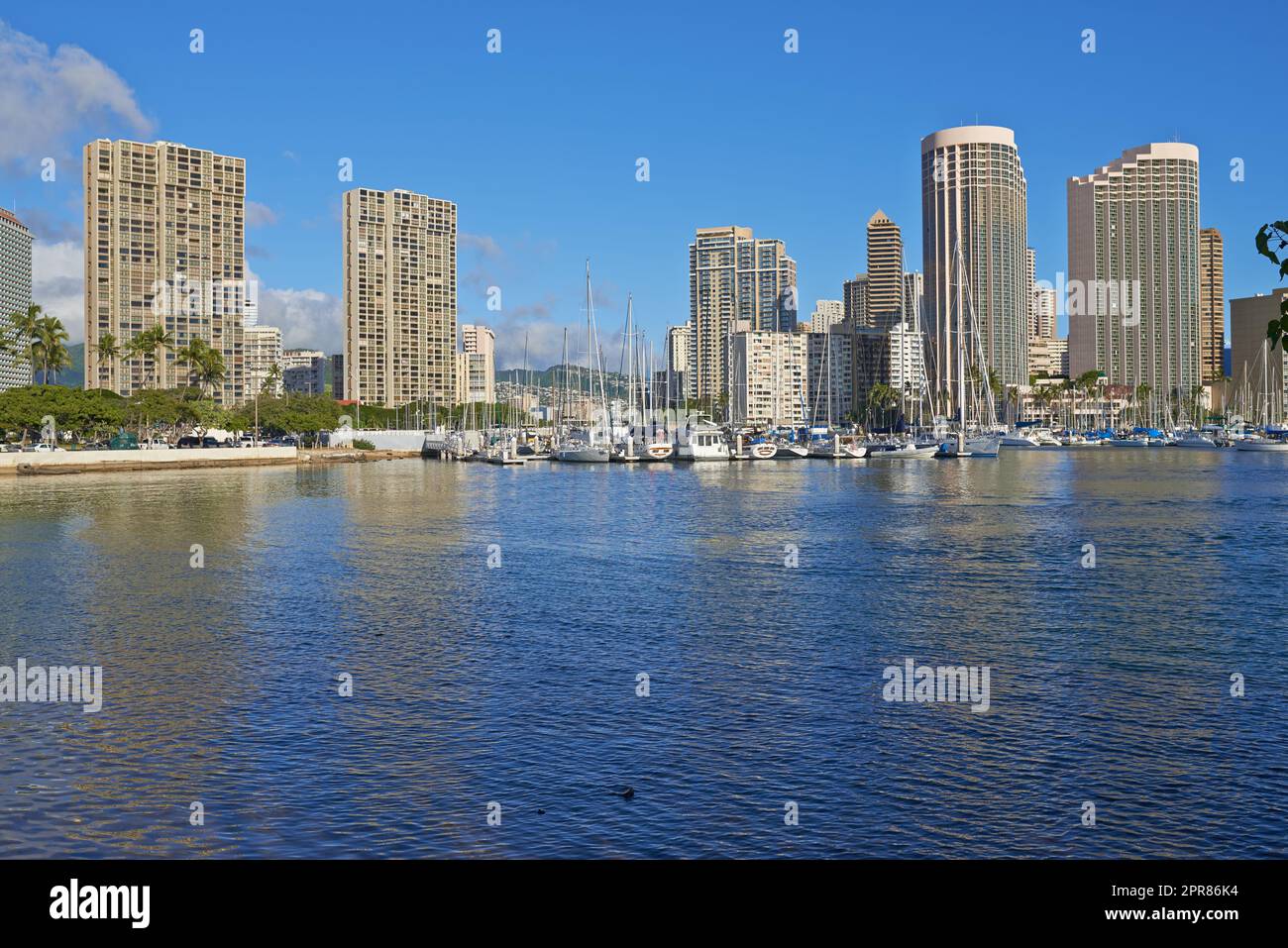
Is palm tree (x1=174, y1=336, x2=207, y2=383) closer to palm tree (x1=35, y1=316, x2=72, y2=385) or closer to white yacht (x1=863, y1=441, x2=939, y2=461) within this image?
palm tree (x1=35, y1=316, x2=72, y2=385)

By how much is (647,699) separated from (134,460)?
4801 inches

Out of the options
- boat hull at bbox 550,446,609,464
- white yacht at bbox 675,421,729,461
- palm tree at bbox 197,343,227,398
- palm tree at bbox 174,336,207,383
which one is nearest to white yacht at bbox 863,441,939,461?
white yacht at bbox 675,421,729,461

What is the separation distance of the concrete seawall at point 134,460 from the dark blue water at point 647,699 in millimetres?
70767

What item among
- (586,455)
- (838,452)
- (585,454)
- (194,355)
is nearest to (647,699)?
(586,455)

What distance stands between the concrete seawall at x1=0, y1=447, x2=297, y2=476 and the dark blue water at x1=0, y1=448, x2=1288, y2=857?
7077cm

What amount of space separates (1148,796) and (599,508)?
57.1 meters

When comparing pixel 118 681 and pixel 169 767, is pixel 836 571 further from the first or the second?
pixel 169 767

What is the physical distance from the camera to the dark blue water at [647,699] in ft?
47.6

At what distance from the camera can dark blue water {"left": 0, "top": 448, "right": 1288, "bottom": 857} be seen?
14.5 metres

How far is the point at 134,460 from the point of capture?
12975 centimetres

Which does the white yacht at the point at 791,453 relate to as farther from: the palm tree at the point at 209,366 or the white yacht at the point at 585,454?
the palm tree at the point at 209,366

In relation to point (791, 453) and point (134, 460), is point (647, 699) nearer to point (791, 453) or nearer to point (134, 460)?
point (134, 460)

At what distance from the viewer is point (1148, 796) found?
15469 millimetres

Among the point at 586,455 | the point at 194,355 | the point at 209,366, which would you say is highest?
the point at 194,355
